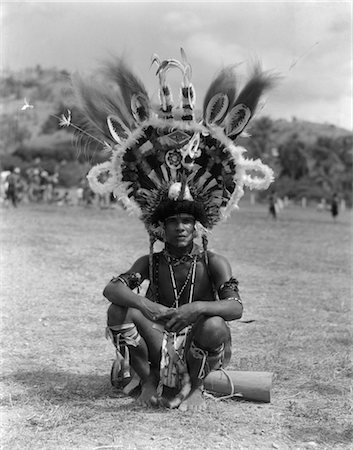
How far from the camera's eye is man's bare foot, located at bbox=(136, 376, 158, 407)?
3951 millimetres

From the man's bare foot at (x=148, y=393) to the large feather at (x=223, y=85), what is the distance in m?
1.79

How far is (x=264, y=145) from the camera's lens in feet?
188

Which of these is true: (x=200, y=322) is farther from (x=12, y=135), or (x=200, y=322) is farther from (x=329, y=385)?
(x=12, y=135)

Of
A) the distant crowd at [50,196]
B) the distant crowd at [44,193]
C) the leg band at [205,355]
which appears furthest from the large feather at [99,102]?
the distant crowd at [44,193]

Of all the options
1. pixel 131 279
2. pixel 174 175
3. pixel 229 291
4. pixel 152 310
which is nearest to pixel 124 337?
pixel 152 310

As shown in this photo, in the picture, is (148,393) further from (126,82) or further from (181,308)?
(126,82)

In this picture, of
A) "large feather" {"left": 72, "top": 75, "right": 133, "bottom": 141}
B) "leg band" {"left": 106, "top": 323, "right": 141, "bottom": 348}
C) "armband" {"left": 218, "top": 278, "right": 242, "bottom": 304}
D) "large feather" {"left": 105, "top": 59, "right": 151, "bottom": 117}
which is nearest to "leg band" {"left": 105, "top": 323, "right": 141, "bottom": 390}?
"leg band" {"left": 106, "top": 323, "right": 141, "bottom": 348}

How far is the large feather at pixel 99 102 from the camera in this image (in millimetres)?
4234

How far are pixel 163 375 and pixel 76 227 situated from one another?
590 inches

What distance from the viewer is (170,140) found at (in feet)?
13.8

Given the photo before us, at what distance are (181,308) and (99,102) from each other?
1511 millimetres

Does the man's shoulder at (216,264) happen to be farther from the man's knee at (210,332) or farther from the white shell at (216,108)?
the white shell at (216,108)

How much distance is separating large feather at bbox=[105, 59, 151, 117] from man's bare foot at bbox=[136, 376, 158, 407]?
1801mm

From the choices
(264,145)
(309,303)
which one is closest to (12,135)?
(264,145)
